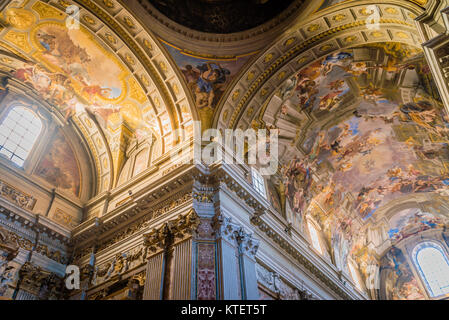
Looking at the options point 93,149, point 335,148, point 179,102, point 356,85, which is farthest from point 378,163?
point 93,149

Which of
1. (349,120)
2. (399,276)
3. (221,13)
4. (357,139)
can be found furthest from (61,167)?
(399,276)

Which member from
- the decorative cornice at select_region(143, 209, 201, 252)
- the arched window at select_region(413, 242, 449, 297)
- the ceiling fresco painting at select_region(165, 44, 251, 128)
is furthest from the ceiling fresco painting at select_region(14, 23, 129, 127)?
the arched window at select_region(413, 242, 449, 297)

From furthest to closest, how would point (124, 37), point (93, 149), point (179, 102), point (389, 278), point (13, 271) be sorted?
point (389, 278) → point (93, 149) → point (179, 102) → point (124, 37) → point (13, 271)

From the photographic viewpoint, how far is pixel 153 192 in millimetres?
9391

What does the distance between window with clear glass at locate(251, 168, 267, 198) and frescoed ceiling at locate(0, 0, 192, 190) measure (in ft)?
10.2

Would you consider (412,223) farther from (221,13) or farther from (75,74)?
(75,74)

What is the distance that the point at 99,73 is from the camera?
1160 cm

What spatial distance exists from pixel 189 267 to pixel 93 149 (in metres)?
7.81

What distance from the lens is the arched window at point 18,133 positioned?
36.3 feet

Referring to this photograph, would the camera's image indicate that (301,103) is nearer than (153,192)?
No

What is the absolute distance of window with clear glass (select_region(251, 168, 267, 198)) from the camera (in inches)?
485

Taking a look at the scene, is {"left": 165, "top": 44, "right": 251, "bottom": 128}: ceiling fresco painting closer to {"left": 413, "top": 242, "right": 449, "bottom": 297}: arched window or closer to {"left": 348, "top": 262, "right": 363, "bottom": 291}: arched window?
{"left": 348, "top": 262, "right": 363, "bottom": 291}: arched window

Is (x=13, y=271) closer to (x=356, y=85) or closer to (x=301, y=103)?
(x=301, y=103)

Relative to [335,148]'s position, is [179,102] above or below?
below
